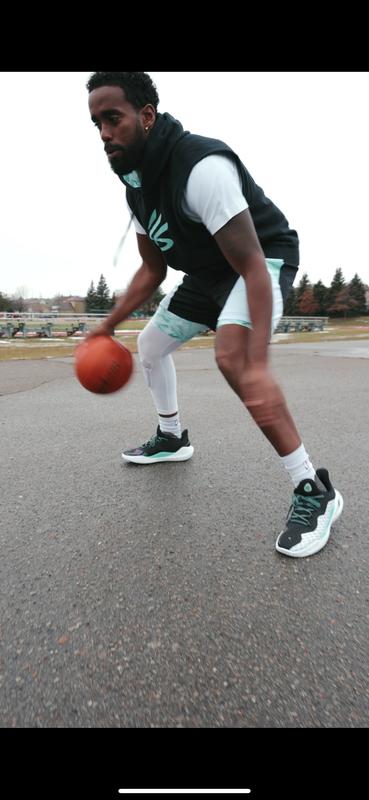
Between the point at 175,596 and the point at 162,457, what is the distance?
1.51 meters

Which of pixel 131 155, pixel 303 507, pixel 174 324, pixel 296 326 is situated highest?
pixel 131 155

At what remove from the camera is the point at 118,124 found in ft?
5.96

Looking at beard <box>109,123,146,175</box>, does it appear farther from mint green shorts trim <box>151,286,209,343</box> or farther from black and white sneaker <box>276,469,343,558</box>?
black and white sneaker <box>276,469,343,558</box>

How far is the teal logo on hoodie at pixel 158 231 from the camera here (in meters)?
2.06

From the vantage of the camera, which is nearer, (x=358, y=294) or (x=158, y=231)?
(x=158, y=231)

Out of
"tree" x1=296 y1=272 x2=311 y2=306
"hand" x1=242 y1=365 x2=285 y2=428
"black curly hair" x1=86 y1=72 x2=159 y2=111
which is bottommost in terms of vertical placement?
"hand" x1=242 y1=365 x2=285 y2=428

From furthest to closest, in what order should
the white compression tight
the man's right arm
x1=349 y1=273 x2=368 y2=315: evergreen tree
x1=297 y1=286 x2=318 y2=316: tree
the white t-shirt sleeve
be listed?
x1=349 y1=273 x2=368 y2=315: evergreen tree → x1=297 y1=286 x2=318 y2=316: tree → the white compression tight → the man's right arm → the white t-shirt sleeve

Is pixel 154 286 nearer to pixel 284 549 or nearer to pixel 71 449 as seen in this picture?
pixel 71 449

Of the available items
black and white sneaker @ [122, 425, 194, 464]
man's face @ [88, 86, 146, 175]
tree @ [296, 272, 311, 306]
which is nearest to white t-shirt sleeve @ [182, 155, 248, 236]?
man's face @ [88, 86, 146, 175]

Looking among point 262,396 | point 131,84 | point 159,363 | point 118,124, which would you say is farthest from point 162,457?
point 131,84

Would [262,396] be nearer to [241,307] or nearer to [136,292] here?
[241,307]

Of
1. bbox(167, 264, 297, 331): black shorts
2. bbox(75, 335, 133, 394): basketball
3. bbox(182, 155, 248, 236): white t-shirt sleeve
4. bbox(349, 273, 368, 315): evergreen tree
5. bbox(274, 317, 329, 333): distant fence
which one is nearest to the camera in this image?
bbox(182, 155, 248, 236): white t-shirt sleeve

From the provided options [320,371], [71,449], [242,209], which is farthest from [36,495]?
[320,371]

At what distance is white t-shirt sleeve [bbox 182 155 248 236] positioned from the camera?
1.69 meters
